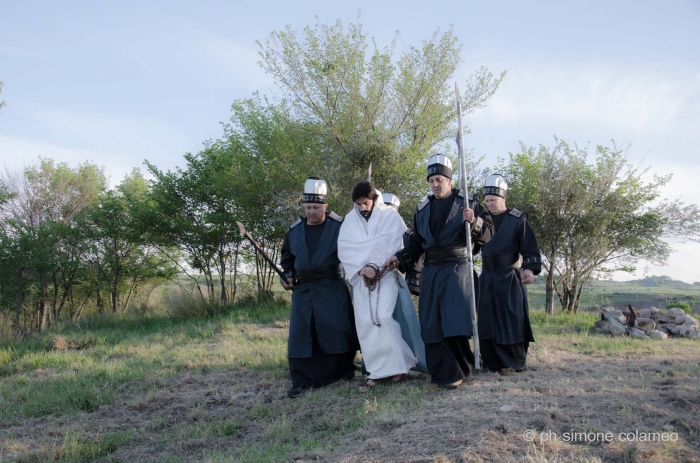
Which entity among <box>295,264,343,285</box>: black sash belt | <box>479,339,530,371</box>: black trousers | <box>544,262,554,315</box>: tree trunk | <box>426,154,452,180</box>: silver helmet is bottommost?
<box>479,339,530,371</box>: black trousers

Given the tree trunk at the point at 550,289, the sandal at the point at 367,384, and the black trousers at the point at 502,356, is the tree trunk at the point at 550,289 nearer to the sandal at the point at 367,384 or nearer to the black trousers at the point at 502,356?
the black trousers at the point at 502,356

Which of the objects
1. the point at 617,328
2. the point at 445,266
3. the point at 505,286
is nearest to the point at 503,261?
the point at 505,286

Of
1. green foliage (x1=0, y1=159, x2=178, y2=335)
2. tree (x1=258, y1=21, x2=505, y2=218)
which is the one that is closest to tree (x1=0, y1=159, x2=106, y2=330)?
green foliage (x1=0, y1=159, x2=178, y2=335)

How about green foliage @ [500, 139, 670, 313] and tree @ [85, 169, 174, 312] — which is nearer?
green foliage @ [500, 139, 670, 313]

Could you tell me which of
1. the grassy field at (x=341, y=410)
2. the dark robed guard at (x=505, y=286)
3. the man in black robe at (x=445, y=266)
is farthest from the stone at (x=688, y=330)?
the man in black robe at (x=445, y=266)

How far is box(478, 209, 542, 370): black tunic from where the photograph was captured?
554cm

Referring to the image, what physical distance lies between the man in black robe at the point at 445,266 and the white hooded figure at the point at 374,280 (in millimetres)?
180

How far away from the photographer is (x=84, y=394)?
5598mm

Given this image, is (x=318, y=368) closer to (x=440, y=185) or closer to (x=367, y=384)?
(x=367, y=384)

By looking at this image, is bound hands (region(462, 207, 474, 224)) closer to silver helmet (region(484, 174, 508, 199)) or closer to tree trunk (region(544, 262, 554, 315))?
silver helmet (region(484, 174, 508, 199))

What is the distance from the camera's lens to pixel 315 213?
5.82m

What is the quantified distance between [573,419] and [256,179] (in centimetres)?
1243

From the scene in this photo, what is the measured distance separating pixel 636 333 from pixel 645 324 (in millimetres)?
372

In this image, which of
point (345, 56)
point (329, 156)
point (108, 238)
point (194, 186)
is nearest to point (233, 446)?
point (329, 156)
